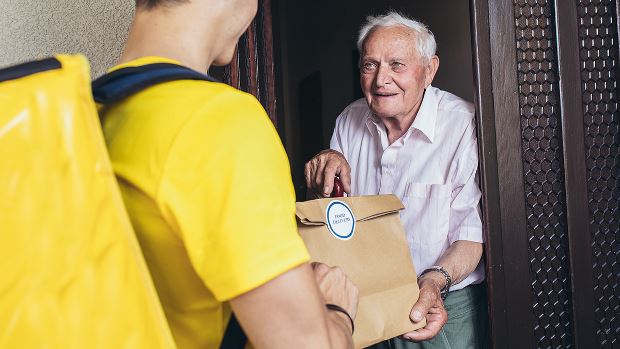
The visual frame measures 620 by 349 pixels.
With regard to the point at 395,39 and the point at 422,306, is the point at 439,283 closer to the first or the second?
the point at 422,306

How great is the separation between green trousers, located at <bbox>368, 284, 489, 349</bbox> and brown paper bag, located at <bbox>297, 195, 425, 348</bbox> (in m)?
0.54

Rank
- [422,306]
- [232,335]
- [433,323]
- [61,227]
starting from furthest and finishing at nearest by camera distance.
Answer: [433,323] < [422,306] < [232,335] < [61,227]

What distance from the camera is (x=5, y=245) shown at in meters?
0.52

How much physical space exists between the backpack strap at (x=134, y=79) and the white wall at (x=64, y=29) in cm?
94

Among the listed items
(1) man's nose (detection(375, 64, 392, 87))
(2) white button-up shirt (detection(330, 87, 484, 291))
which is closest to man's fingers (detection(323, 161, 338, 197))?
(2) white button-up shirt (detection(330, 87, 484, 291))

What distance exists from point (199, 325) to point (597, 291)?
1493mm

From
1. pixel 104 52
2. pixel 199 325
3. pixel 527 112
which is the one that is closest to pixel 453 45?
pixel 527 112

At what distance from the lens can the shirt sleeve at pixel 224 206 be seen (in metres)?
0.57

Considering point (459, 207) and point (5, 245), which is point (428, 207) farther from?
point (5, 245)

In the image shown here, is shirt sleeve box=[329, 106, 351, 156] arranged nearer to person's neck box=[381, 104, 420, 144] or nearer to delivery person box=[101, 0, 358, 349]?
person's neck box=[381, 104, 420, 144]

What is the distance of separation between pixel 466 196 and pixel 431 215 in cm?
12

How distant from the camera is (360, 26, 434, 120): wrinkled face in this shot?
1.85m

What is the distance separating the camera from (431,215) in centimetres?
169

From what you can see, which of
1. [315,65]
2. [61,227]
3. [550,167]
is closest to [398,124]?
[550,167]
